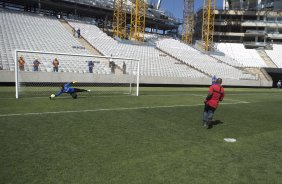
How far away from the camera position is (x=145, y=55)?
3547 cm

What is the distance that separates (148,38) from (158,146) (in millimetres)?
44678

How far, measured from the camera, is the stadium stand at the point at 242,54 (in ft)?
155

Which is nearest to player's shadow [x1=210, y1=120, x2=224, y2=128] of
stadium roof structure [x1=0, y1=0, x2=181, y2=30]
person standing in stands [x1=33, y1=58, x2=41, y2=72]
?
person standing in stands [x1=33, y1=58, x2=41, y2=72]

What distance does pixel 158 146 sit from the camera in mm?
6090

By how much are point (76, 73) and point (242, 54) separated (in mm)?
39027

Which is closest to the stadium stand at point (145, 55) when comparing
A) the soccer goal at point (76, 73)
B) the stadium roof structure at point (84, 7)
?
the soccer goal at point (76, 73)

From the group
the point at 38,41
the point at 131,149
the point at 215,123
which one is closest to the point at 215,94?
the point at 215,123

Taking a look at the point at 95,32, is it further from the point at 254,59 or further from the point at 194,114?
the point at 194,114

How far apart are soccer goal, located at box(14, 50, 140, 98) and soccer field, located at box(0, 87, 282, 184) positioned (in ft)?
33.4

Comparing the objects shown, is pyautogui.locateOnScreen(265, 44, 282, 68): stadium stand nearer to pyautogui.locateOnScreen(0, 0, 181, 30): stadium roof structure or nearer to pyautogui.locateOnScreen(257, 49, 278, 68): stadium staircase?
pyautogui.locateOnScreen(257, 49, 278, 68): stadium staircase

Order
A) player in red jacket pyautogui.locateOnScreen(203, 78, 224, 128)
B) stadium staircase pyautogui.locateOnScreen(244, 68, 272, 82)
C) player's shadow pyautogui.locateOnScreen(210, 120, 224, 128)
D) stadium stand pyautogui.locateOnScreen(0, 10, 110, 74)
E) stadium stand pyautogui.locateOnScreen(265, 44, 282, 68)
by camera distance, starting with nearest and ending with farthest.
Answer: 1. player in red jacket pyautogui.locateOnScreen(203, 78, 224, 128)
2. player's shadow pyautogui.locateOnScreen(210, 120, 224, 128)
3. stadium stand pyautogui.locateOnScreen(0, 10, 110, 74)
4. stadium staircase pyautogui.locateOnScreen(244, 68, 272, 82)
5. stadium stand pyautogui.locateOnScreen(265, 44, 282, 68)

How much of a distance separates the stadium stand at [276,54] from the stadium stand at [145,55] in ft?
71.9

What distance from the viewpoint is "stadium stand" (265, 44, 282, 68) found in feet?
158

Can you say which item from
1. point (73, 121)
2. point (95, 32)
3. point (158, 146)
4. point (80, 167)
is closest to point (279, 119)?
point (158, 146)
